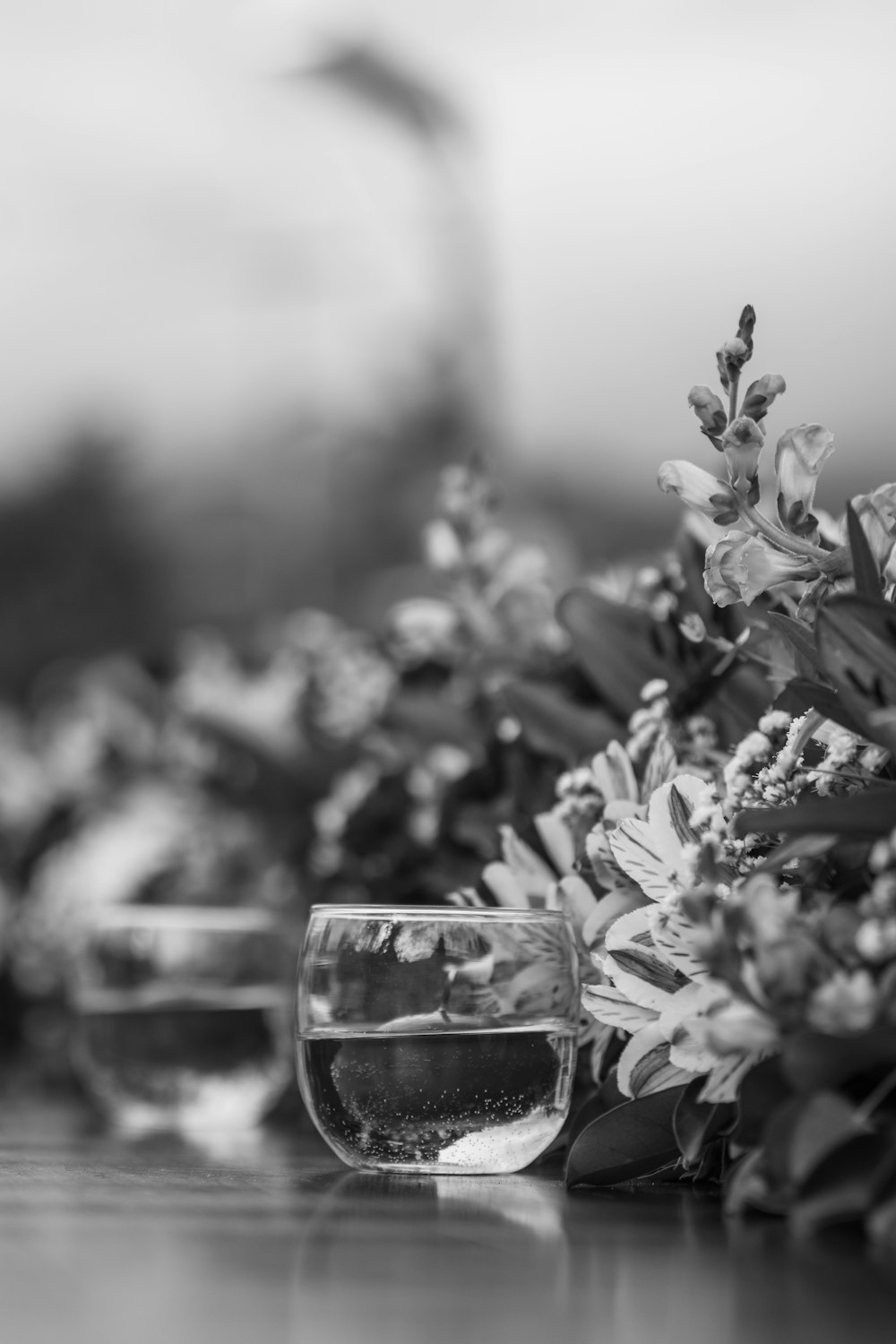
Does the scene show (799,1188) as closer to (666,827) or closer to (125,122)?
(666,827)

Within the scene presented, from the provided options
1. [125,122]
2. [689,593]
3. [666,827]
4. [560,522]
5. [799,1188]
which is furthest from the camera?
[125,122]

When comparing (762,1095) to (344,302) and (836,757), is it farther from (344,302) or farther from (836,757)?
(344,302)

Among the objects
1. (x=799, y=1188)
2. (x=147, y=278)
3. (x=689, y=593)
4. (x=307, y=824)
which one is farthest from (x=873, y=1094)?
(x=147, y=278)

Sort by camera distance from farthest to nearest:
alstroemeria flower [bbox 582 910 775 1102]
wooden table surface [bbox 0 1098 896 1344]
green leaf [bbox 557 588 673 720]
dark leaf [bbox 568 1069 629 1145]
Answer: green leaf [bbox 557 588 673 720]
dark leaf [bbox 568 1069 629 1145]
alstroemeria flower [bbox 582 910 775 1102]
wooden table surface [bbox 0 1098 896 1344]

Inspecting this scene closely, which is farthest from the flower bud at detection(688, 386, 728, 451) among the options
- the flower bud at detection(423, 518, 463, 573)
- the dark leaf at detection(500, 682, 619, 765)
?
the flower bud at detection(423, 518, 463, 573)

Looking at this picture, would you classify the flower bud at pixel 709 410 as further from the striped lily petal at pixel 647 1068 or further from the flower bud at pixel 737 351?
Answer: the striped lily petal at pixel 647 1068

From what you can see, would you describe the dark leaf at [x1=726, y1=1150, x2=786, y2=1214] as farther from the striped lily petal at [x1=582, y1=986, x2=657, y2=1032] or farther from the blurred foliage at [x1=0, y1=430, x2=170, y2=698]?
the blurred foliage at [x1=0, y1=430, x2=170, y2=698]
